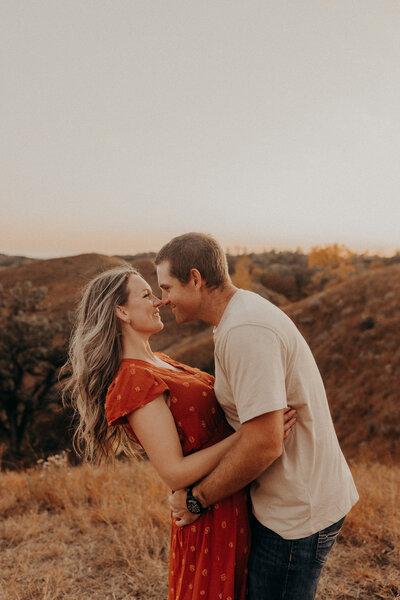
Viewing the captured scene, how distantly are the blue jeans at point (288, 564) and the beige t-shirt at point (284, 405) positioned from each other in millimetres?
56

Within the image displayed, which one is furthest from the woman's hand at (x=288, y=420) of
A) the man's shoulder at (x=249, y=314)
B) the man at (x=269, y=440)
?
the man's shoulder at (x=249, y=314)

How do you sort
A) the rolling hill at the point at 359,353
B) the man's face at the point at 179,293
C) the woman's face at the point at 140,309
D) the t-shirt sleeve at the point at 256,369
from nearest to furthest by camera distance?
the t-shirt sleeve at the point at 256,369, the man's face at the point at 179,293, the woman's face at the point at 140,309, the rolling hill at the point at 359,353

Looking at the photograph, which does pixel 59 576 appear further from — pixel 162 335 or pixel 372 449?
pixel 162 335

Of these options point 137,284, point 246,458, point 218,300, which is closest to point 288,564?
point 246,458

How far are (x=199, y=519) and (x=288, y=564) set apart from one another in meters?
0.40

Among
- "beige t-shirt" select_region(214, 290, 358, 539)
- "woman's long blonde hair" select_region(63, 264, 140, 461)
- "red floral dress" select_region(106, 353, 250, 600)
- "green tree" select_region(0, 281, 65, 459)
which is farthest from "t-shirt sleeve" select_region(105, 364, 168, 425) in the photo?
"green tree" select_region(0, 281, 65, 459)

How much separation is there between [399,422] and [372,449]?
1508mm

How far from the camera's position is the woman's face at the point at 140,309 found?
2.26 metres

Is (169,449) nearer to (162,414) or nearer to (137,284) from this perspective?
(162,414)

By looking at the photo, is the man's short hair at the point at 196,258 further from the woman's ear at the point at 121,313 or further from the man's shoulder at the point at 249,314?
the woman's ear at the point at 121,313

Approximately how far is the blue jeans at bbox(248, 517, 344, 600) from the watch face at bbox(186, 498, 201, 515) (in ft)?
0.94

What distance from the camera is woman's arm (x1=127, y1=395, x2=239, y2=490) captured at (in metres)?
1.81

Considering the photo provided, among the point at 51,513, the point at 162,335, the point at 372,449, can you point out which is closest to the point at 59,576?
the point at 51,513

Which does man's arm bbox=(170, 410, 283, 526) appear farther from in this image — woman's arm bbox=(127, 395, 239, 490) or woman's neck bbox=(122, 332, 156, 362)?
woman's neck bbox=(122, 332, 156, 362)
